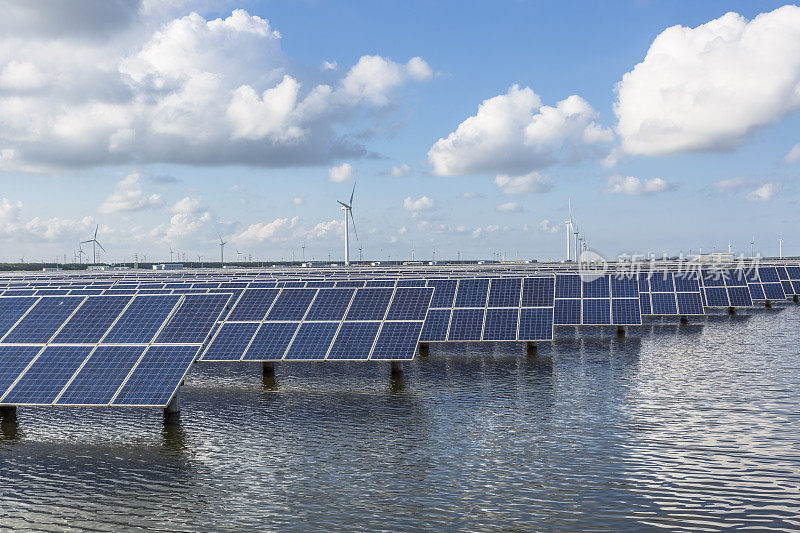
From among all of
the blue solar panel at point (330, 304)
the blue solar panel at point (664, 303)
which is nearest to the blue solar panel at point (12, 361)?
the blue solar panel at point (330, 304)

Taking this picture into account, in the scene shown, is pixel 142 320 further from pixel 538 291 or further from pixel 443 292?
pixel 538 291

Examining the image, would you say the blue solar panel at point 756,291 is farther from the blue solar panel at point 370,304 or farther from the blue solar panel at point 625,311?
the blue solar panel at point 370,304

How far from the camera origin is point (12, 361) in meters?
28.9

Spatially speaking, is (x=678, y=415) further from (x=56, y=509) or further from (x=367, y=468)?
(x=56, y=509)

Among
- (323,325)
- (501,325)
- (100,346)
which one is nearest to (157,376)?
(100,346)

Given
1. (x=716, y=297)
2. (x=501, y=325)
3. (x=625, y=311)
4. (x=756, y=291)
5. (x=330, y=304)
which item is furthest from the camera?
(x=756, y=291)

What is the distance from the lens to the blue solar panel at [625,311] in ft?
178

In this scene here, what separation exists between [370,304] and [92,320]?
46.1 feet

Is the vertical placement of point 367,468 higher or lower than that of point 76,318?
lower

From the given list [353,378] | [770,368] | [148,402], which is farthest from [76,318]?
[770,368]

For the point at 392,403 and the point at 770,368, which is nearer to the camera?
the point at 392,403

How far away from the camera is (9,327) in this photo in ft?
103

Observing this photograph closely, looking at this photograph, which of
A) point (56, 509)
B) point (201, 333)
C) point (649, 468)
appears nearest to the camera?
point (56, 509)

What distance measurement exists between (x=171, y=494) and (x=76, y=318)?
1525 cm
